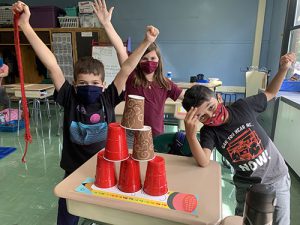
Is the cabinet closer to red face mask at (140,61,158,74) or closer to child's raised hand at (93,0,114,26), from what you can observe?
red face mask at (140,61,158,74)

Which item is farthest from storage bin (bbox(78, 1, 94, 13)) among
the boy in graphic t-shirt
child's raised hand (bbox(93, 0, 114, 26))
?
the boy in graphic t-shirt

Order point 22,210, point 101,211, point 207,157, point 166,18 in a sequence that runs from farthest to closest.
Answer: point 166,18, point 22,210, point 207,157, point 101,211

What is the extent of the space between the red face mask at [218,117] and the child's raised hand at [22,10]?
94cm

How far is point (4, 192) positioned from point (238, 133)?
7.14 ft

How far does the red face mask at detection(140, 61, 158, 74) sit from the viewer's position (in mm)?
1755

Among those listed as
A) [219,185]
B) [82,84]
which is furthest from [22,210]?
[219,185]

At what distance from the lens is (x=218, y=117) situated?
110 cm

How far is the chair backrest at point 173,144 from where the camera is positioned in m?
1.44

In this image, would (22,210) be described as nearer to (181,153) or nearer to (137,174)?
(181,153)

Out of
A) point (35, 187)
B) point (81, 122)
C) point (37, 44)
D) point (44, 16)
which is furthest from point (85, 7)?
point (81, 122)

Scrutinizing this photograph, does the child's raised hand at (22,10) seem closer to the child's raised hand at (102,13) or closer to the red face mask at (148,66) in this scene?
the child's raised hand at (102,13)

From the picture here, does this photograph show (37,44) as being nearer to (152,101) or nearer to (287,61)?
(152,101)

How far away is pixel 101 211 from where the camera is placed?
0.89 metres

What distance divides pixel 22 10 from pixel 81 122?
0.57 m
